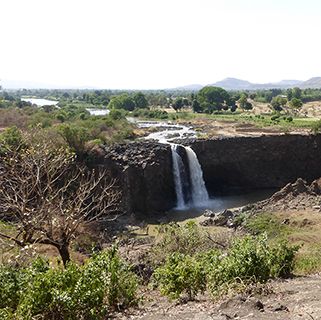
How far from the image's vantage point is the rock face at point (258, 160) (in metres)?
41.5

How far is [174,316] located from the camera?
Result: 916 centimetres

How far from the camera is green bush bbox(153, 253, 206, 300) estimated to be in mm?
10210

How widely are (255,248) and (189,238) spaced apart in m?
7.33

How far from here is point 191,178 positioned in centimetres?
3884

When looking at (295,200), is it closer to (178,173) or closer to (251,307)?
(178,173)

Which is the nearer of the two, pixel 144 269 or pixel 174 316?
pixel 174 316

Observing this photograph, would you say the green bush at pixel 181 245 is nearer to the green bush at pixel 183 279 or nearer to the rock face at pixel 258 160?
the green bush at pixel 183 279

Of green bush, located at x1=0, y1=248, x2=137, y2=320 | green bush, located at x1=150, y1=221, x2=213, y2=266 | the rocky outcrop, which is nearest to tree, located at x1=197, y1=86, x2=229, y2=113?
the rocky outcrop

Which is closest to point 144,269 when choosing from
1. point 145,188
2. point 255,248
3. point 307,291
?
point 255,248

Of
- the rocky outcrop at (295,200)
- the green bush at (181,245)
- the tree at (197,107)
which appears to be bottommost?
the rocky outcrop at (295,200)

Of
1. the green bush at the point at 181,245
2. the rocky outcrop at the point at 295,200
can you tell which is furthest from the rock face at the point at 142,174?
the green bush at the point at 181,245

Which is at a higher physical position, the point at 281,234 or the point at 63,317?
the point at 63,317

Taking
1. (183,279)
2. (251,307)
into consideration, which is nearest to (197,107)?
(183,279)

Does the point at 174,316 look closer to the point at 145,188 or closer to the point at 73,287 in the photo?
the point at 73,287
